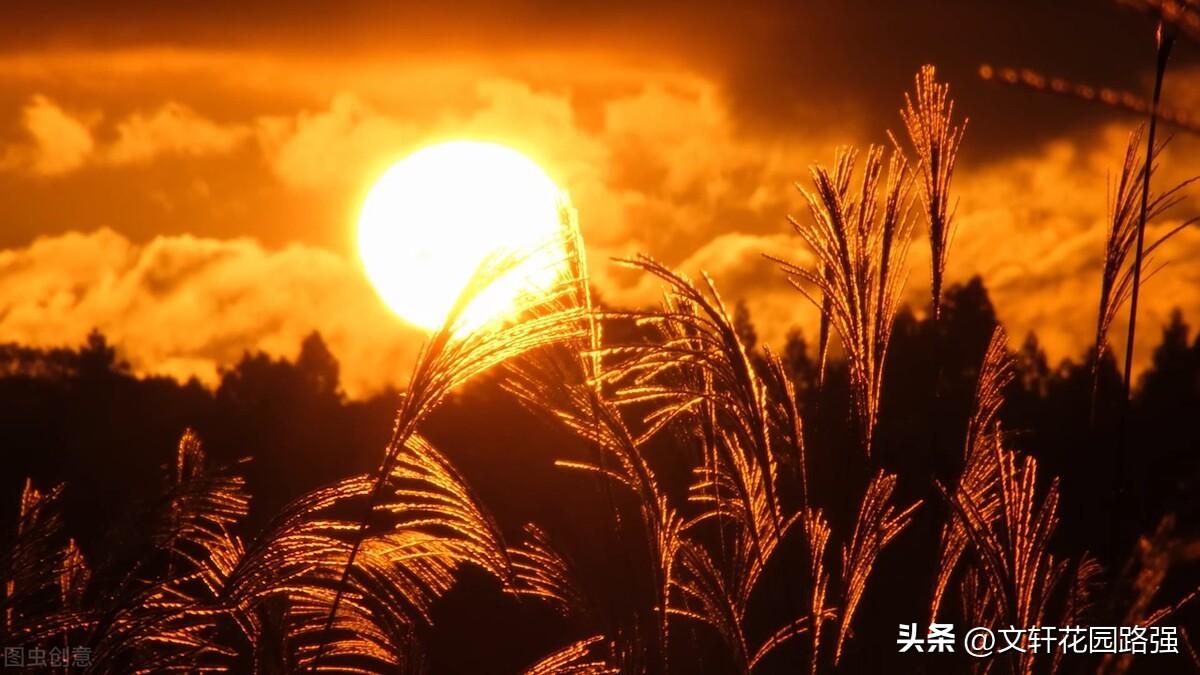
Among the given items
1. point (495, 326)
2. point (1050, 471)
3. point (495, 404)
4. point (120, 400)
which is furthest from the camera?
point (120, 400)

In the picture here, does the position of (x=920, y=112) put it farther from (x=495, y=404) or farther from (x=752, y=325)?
(x=752, y=325)

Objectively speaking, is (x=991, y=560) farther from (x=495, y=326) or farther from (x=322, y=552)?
(x=322, y=552)

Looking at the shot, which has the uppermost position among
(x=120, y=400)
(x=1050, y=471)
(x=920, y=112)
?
(x=120, y=400)

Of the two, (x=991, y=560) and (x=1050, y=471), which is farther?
(x=1050, y=471)

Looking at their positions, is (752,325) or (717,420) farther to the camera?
(752,325)

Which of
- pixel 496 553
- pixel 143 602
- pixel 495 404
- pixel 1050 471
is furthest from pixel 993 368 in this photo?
pixel 495 404

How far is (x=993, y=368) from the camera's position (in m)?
3.38

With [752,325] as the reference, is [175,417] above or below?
below

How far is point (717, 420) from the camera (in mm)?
3436

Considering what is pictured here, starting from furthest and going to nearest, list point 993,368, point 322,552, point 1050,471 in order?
point 1050,471 < point 993,368 < point 322,552

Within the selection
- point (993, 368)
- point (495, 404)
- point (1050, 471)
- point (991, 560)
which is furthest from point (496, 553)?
point (495, 404)

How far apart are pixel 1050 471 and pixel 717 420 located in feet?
40.9

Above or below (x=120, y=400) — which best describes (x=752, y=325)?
above

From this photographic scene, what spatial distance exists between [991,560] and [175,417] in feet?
80.5
